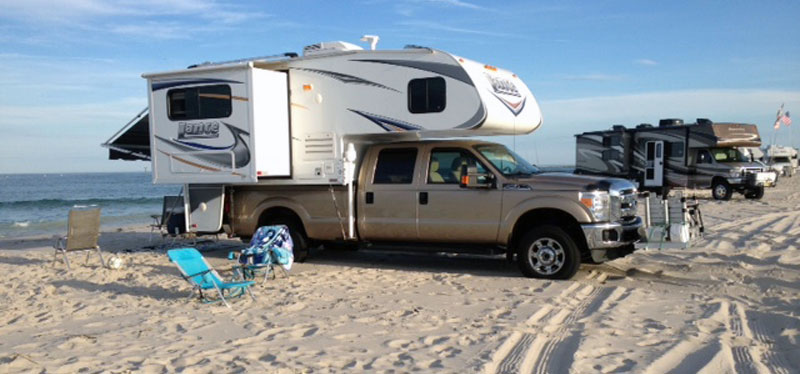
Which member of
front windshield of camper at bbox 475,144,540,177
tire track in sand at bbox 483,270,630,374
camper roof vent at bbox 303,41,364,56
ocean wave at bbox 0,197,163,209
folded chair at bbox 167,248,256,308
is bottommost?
ocean wave at bbox 0,197,163,209

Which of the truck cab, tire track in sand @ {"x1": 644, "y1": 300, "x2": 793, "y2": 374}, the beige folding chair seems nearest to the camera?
tire track in sand @ {"x1": 644, "y1": 300, "x2": 793, "y2": 374}

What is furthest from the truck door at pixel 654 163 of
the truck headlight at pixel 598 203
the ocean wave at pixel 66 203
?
the ocean wave at pixel 66 203

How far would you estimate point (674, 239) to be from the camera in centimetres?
770

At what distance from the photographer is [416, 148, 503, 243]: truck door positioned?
27.1ft

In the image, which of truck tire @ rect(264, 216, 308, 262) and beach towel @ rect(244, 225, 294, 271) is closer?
beach towel @ rect(244, 225, 294, 271)

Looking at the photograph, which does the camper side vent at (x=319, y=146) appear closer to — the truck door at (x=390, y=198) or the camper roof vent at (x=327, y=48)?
the truck door at (x=390, y=198)

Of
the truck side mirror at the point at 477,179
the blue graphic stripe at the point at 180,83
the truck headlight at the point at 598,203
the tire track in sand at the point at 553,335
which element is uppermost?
the blue graphic stripe at the point at 180,83

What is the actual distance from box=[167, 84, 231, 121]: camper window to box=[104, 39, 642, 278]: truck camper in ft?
0.06

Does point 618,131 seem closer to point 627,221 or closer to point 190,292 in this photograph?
point 627,221

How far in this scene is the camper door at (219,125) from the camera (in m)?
9.14

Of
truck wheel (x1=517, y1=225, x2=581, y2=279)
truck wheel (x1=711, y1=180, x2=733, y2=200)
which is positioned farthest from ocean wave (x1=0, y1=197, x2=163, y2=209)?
truck wheel (x1=517, y1=225, x2=581, y2=279)

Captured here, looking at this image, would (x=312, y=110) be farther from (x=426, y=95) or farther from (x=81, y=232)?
(x=81, y=232)

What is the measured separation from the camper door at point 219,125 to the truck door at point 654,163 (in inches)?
648

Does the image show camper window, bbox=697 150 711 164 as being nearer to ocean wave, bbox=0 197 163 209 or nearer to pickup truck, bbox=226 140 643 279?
pickup truck, bbox=226 140 643 279
